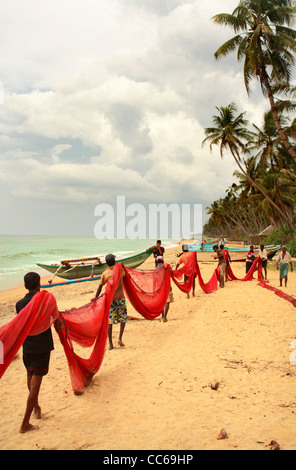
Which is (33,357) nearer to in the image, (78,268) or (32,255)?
(78,268)

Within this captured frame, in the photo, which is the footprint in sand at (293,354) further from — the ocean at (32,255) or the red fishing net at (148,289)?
the ocean at (32,255)

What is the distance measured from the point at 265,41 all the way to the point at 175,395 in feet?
57.9

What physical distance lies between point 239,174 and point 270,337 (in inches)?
1217

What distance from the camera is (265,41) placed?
16156mm

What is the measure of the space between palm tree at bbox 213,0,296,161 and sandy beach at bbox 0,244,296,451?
40.5 feet

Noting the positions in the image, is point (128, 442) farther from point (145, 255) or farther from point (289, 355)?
point (145, 255)

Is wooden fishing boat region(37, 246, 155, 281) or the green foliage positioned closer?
wooden fishing boat region(37, 246, 155, 281)

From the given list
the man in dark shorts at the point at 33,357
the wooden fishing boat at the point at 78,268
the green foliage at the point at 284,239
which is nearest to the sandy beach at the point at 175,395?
the man in dark shorts at the point at 33,357

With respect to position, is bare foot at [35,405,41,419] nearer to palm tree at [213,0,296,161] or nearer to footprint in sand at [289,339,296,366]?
footprint in sand at [289,339,296,366]

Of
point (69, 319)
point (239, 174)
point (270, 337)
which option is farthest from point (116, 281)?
point (239, 174)

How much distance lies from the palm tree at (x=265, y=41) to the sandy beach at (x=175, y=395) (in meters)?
12.3

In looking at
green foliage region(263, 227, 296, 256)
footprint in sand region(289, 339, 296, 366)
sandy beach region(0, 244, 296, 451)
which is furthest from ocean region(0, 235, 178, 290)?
footprint in sand region(289, 339, 296, 366)

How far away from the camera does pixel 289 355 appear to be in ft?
17.0

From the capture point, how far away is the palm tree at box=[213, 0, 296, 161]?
15.7m
